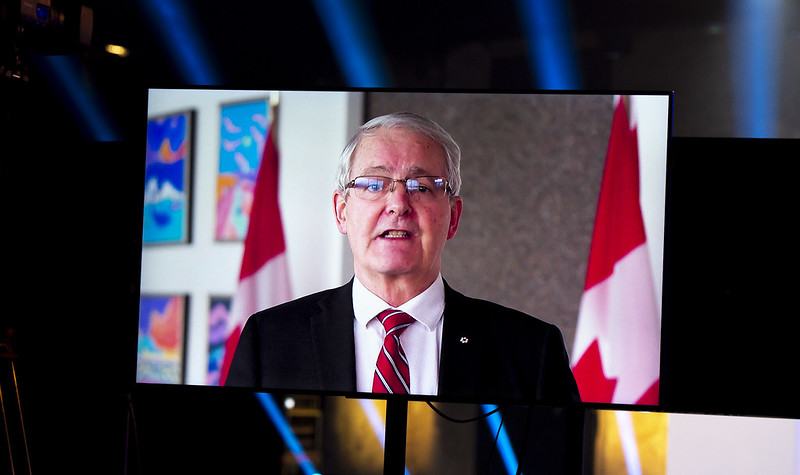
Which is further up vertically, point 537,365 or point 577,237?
point 577,237

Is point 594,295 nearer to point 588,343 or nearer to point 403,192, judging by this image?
point 588,343

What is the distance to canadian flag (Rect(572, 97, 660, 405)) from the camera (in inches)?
118

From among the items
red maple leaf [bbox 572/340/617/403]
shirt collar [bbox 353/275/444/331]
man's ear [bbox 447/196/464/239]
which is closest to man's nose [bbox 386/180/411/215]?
man's ear [bbox 447/196/464/239]

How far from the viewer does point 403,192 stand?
3.03m

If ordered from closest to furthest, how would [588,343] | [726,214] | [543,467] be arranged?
[588,343] < [726,214] < [543,467]

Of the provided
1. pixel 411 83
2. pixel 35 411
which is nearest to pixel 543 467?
pixel 411 83

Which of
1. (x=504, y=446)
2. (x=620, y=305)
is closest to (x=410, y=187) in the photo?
(x=620, y=305)

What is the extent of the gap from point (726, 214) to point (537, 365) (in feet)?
2.91

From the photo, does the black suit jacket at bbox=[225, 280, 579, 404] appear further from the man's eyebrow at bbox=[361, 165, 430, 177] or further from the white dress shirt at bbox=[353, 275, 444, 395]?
the man's eyebrow at bbox=[361, 165, 430, 177]

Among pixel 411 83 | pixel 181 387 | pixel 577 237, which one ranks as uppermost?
pixel 411 83

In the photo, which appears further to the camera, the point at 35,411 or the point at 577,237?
the point at 35,411

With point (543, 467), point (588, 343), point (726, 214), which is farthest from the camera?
point (543, 467)

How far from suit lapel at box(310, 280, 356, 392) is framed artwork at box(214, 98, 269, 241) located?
0.40m

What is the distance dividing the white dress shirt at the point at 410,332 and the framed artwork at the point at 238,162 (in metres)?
0.50
